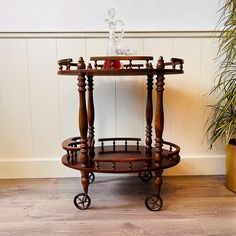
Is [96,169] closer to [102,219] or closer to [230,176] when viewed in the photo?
[102,219]

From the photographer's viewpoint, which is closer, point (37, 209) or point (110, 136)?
point (37, 209)

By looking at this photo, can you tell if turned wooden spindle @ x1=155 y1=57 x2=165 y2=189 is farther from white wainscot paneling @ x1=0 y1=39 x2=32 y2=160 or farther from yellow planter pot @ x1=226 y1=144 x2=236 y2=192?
white wainscot paneling @ x1=0 y1=39 x2=32 y2=160

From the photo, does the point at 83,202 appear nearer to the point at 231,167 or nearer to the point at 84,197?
the point at 84,197

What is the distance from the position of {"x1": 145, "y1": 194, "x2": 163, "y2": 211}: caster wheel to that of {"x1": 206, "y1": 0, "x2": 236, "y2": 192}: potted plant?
1.50 feet

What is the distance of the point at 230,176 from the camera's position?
137 cm

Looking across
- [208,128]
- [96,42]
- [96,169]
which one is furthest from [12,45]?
[208,128]

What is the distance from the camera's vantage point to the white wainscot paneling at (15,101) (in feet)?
4.86

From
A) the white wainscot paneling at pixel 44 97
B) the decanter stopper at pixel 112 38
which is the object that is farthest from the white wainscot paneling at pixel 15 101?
the decanter stopper at pixel 112 38

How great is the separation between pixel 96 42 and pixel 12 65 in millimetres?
516

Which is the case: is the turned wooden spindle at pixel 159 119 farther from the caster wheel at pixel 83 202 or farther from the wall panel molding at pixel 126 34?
the wall panel molding at pixel 126 34

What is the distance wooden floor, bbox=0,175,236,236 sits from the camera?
1.03 m

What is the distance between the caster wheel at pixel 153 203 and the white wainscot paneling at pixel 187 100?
497 millimetres

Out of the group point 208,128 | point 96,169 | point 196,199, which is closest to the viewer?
point 96,169

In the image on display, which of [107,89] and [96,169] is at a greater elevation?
[107,89]
